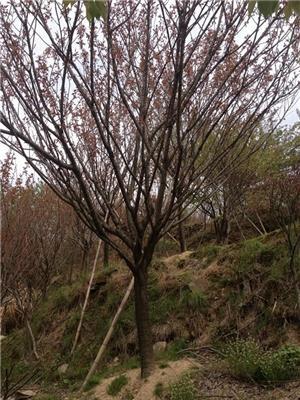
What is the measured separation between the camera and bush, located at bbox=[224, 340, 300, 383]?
475cm

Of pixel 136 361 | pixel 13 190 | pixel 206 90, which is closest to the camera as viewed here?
pixel 206 90

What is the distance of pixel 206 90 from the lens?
570cm

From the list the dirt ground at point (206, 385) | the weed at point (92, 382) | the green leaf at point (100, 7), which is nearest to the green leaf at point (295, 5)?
the green leaf at point (100, 7)

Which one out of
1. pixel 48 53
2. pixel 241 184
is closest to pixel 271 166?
pixel 241 184

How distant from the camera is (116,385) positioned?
584 centimetres

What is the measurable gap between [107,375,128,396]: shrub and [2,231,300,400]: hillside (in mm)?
272

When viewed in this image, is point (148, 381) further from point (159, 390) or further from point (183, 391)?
point (183, 391)

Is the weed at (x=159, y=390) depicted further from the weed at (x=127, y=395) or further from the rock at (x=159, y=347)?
the rock at (x=159, y=347)

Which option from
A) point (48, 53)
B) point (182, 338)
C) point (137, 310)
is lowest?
point (182, 338)

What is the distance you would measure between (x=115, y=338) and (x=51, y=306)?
3.10 metres

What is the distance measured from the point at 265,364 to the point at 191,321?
Result: 2292 millimetres

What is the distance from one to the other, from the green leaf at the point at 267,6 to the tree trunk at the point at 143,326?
15.0 ft

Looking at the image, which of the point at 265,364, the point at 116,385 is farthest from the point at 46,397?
the point at 265,364

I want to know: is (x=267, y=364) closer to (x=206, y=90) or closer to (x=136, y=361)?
(x=136, y=361)
